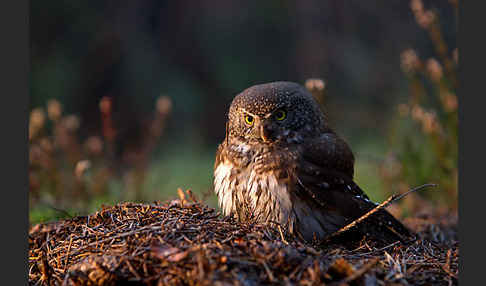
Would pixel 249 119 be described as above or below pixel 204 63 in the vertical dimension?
below

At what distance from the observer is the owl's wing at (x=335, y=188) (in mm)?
2633

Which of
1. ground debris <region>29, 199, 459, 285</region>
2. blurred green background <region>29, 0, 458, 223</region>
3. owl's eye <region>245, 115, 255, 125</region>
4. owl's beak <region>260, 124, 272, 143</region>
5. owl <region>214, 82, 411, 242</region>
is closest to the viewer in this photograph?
ground debris <region>29, 199, 459, 285</region>

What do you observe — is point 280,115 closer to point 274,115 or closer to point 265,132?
point 274,115

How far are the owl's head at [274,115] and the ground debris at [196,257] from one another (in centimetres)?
64

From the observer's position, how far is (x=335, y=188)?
2.75 meters

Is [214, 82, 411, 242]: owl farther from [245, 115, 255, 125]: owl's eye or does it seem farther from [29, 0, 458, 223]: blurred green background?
[29, 0, 458, 223]: blurred green background

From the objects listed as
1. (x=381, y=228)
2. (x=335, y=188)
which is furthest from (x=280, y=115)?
(x=381, y=228)

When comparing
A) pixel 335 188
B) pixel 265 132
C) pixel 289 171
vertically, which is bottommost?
pixel 335 188

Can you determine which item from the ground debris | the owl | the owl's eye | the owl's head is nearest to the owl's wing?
the owl

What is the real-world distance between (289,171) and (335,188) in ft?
1.14

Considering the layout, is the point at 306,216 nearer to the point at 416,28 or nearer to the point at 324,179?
the point at 324,179

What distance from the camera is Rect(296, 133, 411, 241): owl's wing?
2633mm

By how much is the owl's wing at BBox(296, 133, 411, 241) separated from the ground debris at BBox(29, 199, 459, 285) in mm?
243

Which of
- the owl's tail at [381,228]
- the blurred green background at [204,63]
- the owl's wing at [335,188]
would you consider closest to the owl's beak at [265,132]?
the owl's wing at [335,188]
